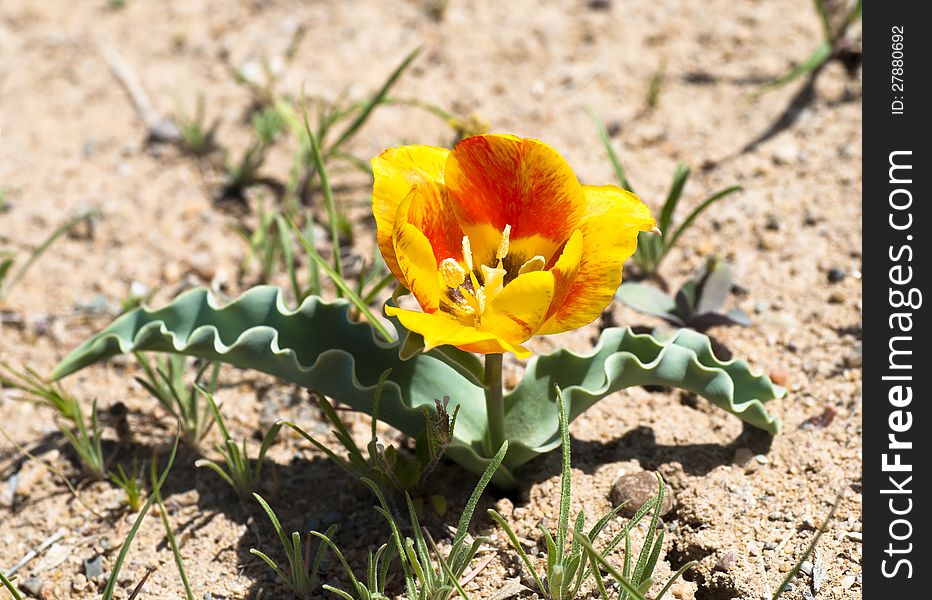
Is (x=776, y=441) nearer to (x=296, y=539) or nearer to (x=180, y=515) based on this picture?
(x=296, y=539)

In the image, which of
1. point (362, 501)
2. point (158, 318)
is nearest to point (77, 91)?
point (158, 318)

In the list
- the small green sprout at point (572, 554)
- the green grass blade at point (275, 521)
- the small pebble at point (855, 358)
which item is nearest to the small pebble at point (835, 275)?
the small pebble at point (855, 358)

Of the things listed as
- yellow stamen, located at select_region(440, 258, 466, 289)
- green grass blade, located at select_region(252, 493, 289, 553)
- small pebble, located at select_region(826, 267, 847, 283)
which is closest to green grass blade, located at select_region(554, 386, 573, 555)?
yellow stamen, located at select_region(440, 258, 466, 289)

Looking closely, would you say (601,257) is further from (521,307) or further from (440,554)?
(440,554)

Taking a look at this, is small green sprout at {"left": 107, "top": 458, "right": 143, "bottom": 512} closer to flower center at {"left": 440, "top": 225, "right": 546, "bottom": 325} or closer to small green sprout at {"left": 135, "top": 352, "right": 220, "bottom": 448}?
small green sprout at {"left": 135, "top": 352, "right": 220, "bottom": 448}

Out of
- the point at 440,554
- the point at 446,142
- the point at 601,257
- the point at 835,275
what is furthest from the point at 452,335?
the point at 446,142

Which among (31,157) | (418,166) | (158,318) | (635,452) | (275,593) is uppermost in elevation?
(31,157)

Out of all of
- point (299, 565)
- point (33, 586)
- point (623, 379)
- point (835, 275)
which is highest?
point (835, 275)
